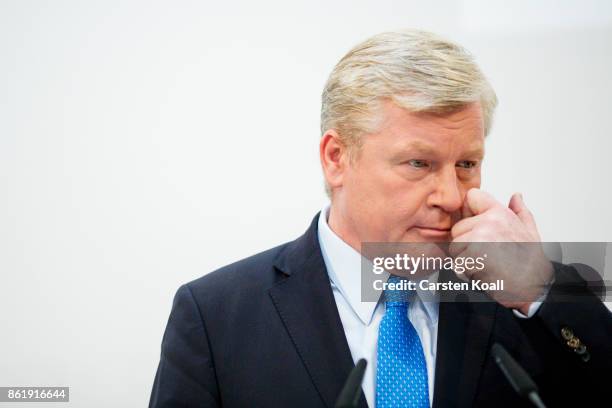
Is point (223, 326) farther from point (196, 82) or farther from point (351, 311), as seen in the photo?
point (196, 82)

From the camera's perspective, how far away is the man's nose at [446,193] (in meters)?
1.44

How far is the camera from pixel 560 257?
82.6 inches

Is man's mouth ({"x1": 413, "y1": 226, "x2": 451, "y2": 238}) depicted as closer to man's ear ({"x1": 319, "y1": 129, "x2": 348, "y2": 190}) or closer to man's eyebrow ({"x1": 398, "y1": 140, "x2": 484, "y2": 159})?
man's eyebrow ({"x1": 398, "y1": 140, "x2": 484, "y2": 159})

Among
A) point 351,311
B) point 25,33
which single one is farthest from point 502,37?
point 25,33

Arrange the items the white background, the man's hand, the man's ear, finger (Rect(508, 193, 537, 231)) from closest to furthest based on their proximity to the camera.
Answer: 1. the man's hand
2. finger (Rect(508, 193, 537, 231))
3. the man's ear
4. the white background

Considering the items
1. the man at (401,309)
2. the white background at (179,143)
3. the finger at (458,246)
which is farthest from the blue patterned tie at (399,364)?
the white background at (179,143)

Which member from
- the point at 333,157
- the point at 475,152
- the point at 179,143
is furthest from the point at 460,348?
the point at 179,143

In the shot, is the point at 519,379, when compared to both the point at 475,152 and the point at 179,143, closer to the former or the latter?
the point at 475,152

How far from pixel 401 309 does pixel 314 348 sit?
9.0 inches

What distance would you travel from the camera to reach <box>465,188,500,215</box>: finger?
4.68ft

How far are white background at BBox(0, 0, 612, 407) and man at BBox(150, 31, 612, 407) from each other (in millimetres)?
483

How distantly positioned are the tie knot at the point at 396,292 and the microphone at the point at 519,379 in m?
0.50

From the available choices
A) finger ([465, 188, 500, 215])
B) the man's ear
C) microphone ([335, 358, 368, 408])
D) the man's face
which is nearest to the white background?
the man's ear

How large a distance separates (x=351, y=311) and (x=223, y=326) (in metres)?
0.32
